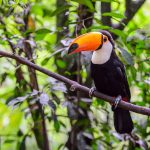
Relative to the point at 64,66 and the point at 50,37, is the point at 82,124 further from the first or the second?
the point at 50,37

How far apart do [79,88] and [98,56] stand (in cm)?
44

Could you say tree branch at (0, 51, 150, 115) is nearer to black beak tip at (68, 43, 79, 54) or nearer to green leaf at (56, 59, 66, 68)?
black beak tip at (68, 43, 79, 54)

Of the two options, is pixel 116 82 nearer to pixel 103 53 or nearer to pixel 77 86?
pixel 103 53

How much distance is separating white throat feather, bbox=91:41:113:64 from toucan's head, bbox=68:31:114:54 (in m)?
0.01

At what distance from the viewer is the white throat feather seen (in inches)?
85.3

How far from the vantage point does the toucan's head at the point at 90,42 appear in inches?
75.0

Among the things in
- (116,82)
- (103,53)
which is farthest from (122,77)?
(103,53)

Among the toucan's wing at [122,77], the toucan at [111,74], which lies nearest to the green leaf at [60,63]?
the toucan at [111,74]

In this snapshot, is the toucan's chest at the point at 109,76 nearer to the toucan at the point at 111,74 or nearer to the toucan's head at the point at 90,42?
the toucan at the point at 111,74

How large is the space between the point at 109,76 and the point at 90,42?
Result: 295mm

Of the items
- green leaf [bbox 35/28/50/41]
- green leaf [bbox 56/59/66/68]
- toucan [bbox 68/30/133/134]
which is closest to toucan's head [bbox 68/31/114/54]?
toucan [bbox 68/30/133/134]

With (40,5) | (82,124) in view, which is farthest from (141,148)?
(40,5)

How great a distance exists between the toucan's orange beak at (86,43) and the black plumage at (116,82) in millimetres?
98

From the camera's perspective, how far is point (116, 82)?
2.21m
